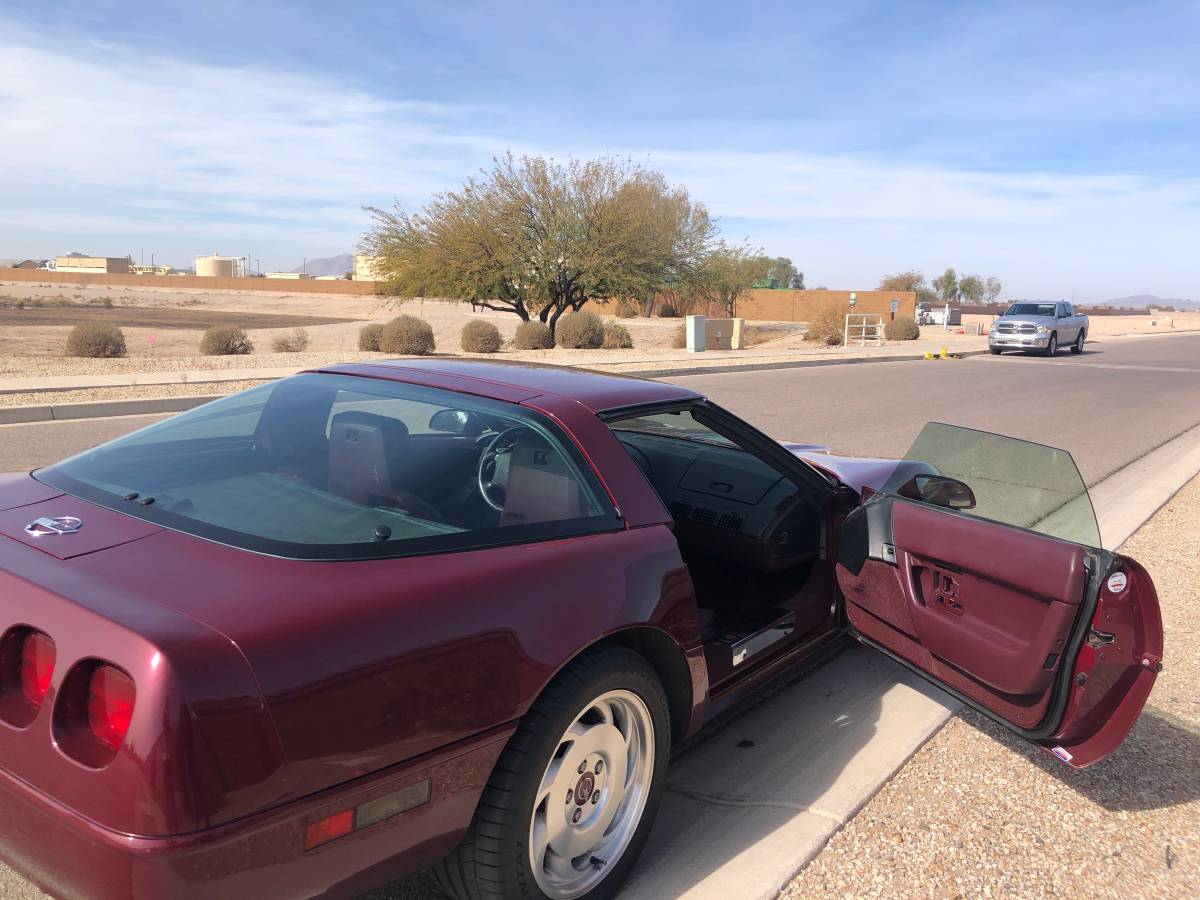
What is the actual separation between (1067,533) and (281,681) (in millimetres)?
2444

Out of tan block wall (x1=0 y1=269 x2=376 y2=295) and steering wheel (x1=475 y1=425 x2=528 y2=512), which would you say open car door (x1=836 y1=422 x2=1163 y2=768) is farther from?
tan block wall (x1=0 y1=269 x2=376 y2=295)

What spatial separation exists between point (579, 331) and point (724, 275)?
16.2 metres

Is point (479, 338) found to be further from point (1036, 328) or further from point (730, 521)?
point (730, 521)

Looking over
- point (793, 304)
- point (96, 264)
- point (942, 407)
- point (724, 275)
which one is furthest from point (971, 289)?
point (96, 264)

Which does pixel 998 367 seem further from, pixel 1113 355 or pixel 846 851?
pixel 846 851

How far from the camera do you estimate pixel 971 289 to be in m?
120

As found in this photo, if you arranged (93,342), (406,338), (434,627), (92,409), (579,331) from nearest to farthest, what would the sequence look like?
1. (434,627)
2. (92,409)
3. (93,342)
4. (406,338)
5. (579,331)

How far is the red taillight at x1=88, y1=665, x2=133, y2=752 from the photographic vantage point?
1817mm

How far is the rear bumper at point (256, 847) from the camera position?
1.76 metres

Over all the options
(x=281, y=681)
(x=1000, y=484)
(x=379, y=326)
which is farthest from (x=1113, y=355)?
(x=281, y=681)

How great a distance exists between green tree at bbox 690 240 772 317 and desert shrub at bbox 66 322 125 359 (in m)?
19.5

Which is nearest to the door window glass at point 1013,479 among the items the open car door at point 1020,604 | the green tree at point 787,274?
the open car door at point 1020,604

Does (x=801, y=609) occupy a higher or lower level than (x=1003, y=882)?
higher

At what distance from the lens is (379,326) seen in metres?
25.5
